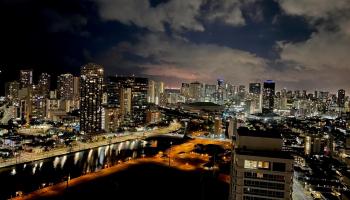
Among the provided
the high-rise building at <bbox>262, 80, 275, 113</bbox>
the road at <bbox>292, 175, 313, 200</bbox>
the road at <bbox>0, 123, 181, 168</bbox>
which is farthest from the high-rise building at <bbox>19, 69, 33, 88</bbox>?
the road at <bbox>292, 175, 313, 200</bbox>

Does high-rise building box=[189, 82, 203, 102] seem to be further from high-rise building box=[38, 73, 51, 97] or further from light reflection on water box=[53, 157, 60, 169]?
light reflection on water box=[53, 157, 60, 169]

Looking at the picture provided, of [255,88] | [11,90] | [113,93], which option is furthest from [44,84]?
[255,88]

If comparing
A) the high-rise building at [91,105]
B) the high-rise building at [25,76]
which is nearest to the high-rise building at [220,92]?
the high-rise building at [25,76]

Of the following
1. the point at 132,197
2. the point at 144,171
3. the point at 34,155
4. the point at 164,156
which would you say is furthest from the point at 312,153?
the point at 34,155

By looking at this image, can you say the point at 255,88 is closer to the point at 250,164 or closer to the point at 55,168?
the point at 55,168

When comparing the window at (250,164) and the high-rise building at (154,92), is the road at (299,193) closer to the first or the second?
the window at (250,164)

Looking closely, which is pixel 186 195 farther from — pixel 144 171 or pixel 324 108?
pixel 324 108
